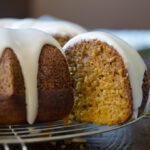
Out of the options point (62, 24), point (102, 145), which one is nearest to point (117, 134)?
point (102, 145)

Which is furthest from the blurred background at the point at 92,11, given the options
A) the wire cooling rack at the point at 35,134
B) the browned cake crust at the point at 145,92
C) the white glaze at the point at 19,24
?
the wire cooling rack at the point at 35,134

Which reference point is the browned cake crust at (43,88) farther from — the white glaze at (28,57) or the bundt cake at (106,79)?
the bundt cake at (106,79)

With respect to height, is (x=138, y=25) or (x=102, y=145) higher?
(x=138, y=25)

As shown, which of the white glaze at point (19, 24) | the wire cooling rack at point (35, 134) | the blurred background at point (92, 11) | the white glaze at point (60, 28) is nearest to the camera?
the wire cooling rack at point (35, 134)

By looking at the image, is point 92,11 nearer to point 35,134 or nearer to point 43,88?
point 43,88

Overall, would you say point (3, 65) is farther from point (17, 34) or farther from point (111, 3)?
point (111, 3)

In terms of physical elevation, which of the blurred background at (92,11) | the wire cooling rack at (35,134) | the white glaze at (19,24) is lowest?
the wire cooling rack at (35,134)

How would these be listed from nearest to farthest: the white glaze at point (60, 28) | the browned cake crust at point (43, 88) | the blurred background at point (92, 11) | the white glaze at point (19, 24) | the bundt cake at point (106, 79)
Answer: the browned cake crust at point (43, 88), the bundt cake at point (106, 79), the white glaze at point (60, 28), the white glaze at point (19, 24), the blurred background at point (92, 11)

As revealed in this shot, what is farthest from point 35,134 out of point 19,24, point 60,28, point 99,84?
point 19,24
